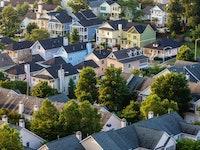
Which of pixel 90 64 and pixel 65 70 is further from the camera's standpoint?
pixel 90 64

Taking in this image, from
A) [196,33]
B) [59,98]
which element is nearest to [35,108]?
[59,98]

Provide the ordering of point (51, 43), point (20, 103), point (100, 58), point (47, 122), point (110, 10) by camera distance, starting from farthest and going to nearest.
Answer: point (110, 10) < point (51, 43) < point (100, 58) < point (20, 103) < point (47, 122)

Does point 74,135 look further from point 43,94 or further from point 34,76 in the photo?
point 34,76

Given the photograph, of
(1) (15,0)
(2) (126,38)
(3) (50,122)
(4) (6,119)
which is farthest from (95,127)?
(1) (15,0)

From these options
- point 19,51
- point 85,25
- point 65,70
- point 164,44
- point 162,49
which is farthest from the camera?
point 85,25

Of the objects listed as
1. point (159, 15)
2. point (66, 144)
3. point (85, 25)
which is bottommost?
point (66, 144)

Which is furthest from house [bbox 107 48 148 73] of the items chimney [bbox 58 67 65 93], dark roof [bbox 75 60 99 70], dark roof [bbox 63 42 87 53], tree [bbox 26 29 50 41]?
tree [bbox 26 29 50 41]

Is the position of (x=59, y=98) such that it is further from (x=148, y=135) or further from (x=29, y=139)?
(x=148, y=135)
